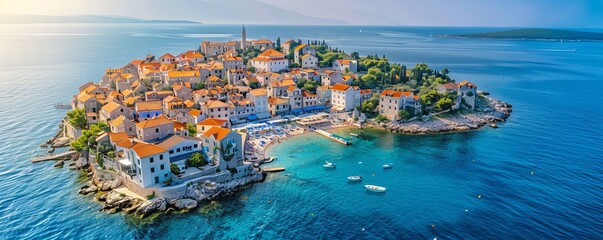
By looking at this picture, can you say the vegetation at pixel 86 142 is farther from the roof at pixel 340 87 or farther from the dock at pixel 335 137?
the roof at pixel 340 87

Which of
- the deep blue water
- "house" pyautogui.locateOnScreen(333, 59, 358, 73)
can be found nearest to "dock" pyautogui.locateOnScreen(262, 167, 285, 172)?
the deep blue water

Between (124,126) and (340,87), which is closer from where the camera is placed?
(124,126)

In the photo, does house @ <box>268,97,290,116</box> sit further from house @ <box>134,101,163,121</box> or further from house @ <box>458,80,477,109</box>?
house @ <box>458,80,477,109</box>

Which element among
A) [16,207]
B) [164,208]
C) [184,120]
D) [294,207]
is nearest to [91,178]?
[16,207]

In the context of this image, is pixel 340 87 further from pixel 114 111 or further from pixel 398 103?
pixel 114 111

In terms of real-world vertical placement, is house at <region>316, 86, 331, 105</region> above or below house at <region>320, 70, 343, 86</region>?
below

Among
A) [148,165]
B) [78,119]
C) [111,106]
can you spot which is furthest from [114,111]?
[148,165]
